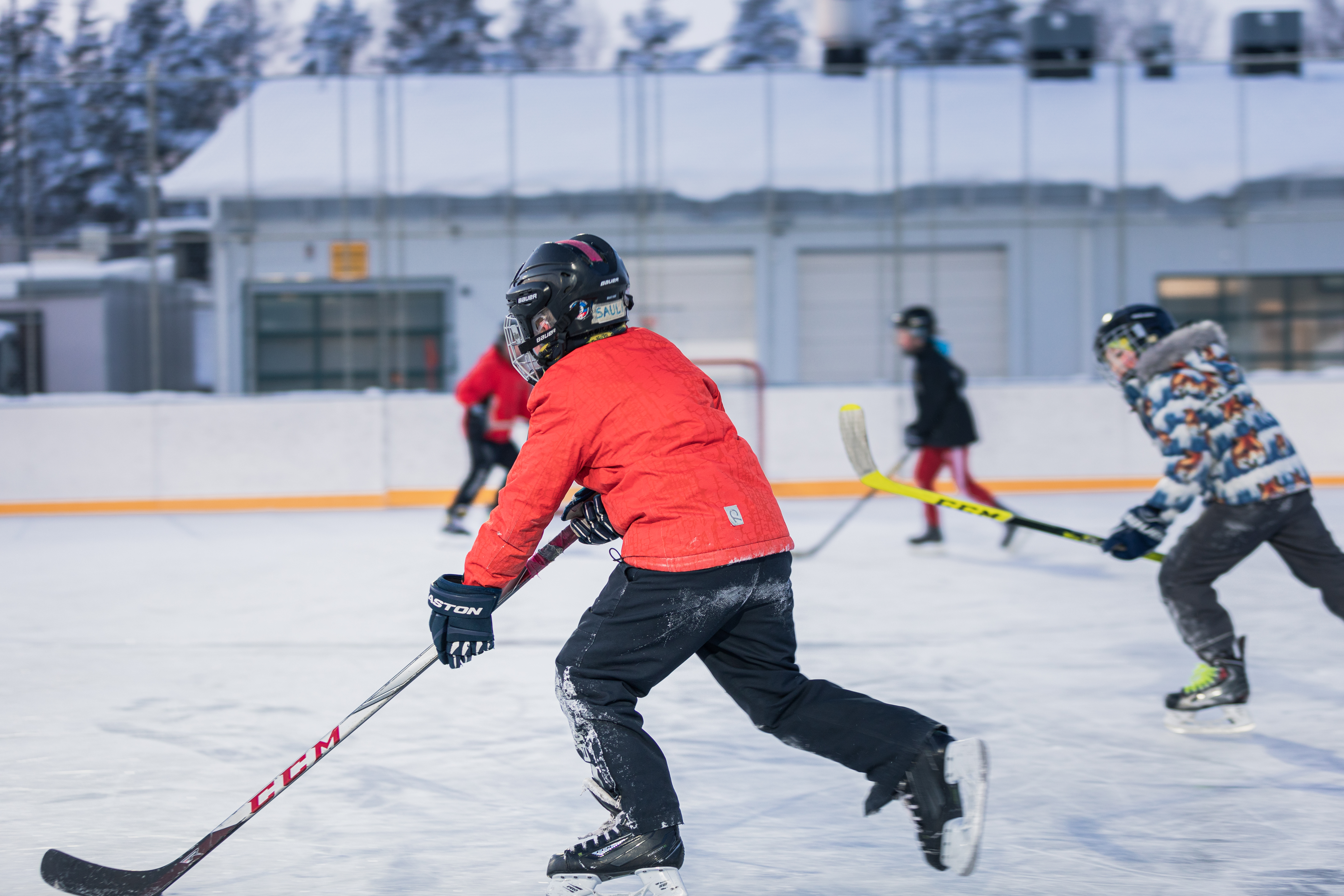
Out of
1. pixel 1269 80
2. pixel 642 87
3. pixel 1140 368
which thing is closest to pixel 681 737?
pixel 1140 368

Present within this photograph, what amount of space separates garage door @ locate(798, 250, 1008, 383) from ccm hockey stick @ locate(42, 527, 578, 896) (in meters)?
11.2

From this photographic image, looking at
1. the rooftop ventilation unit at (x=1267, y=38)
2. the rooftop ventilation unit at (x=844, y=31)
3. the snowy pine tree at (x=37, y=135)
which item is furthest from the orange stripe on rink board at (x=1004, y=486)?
the snowy pine tree at (x=37, y=135)

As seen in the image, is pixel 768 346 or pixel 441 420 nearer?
pixel 441 420

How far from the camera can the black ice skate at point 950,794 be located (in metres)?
2.27

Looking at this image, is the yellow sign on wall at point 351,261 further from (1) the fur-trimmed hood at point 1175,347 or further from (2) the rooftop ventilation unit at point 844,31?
(1) the fur-trimmed hood at point 1175,347

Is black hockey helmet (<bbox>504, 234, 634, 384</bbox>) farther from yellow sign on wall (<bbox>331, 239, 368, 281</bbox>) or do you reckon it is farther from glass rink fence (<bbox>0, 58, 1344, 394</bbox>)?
yellow sign on wall (<bbox>331, 239, 368, 281</bbox>)

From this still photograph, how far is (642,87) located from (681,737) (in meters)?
12.9

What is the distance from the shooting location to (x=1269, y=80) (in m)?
16.5

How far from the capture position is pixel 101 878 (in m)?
2.31

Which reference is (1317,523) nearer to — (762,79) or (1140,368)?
(1140,368)

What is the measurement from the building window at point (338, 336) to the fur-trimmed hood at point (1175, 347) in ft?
31.9

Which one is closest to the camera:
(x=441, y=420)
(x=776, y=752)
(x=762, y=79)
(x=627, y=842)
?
(x=627, y=842)

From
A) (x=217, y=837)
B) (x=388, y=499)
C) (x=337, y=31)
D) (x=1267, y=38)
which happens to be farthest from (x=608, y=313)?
(x=337, y=31)

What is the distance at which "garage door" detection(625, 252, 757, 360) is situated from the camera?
539 inches
